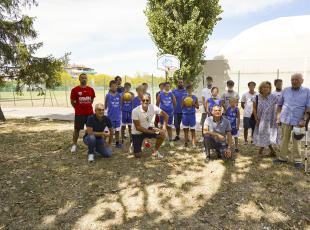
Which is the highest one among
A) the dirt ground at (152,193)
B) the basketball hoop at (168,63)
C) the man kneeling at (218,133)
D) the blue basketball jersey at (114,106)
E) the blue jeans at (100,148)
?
the basketball hoop at (168,63)

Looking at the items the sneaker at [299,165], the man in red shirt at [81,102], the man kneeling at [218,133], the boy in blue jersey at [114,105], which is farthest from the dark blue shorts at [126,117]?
the sneaker at [299,165]

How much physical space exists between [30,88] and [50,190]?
448 inches

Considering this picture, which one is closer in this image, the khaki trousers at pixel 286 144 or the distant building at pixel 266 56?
the khaki trousers at pixel 286 144

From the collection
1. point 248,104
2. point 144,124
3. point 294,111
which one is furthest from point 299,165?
point 144,124

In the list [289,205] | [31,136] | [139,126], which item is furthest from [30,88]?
[289,205]

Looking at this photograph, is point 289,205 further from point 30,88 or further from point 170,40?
point 170,40

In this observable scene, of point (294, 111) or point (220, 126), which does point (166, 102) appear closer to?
point (220, 126)

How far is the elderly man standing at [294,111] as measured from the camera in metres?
6.20

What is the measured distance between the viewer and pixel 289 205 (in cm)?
496

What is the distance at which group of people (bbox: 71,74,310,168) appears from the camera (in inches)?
253

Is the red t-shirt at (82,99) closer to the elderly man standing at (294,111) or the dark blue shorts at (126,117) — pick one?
the dark blue shorts at (126,117)

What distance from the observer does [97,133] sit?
288 inches

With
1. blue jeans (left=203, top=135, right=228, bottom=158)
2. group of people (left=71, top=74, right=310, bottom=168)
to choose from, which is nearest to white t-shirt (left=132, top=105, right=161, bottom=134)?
group of people (left=71, top=74, right=310, bottom=168)

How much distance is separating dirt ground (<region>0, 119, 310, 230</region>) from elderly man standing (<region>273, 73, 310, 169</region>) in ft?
1.39
